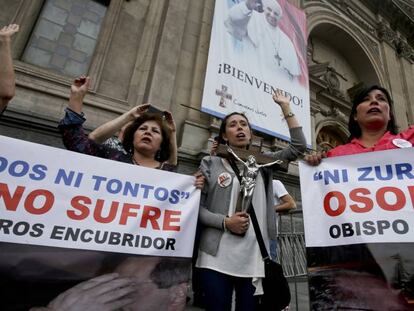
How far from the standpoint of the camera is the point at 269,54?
746 centimetres

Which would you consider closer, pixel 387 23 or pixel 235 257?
pixel 235 257

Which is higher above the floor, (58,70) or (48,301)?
(58,70)

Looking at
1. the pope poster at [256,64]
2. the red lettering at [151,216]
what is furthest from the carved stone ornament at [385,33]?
the red lettering at [151,216]

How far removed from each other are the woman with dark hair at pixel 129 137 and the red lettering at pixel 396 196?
1.36 meters

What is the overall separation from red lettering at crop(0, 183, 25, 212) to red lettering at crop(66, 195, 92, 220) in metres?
0.27

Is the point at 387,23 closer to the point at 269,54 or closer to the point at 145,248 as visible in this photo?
the point at 269,54

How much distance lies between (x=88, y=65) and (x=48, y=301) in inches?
218

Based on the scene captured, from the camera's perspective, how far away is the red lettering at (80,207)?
1.46 meters

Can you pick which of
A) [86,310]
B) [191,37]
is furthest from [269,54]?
[86,310]

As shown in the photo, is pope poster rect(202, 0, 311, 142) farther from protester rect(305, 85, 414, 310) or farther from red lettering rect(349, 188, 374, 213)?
red lettering rect(349, 188, 374, 213)

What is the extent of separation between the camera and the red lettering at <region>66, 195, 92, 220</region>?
1465 millimetres

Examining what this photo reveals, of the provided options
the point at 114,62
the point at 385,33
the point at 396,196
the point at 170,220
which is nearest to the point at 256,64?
the point at 114,62

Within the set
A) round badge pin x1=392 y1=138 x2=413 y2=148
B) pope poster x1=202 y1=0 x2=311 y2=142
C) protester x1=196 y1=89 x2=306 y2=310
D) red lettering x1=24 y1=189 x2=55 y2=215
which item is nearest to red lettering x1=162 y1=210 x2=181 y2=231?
protester x1=196 y1=89 x2=306 y2=310

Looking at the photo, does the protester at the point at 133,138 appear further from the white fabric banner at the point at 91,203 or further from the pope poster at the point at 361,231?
the pope poster at the point at 361,231
